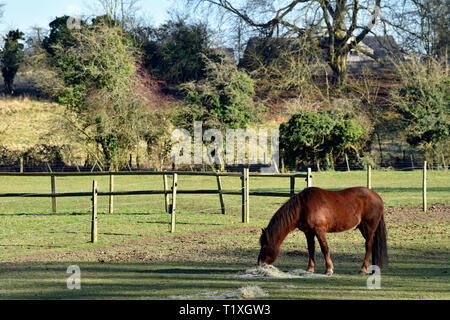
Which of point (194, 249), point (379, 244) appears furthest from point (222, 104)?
point (379, 244)

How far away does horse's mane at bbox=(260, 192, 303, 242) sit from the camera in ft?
26.6

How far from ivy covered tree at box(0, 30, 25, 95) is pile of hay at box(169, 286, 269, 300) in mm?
52240

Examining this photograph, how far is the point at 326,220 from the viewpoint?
820cm

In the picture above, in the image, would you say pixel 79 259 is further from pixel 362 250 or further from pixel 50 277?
pixel 362 250

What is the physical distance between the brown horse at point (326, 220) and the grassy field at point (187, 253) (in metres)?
0.43

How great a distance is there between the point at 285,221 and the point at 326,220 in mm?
591

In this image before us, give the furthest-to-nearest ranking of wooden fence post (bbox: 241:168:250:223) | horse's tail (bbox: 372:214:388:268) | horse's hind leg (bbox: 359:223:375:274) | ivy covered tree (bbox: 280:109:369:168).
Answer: ivy covered tree (bbox: 280:109:369:168) → wooden fence post (bbox: 241:168:250:223) → horse's tail (bbox: 372:214:388:268) → horse's hind leg (bbox: 359:223:375:274)

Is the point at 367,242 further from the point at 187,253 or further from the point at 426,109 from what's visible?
the point at 426,109

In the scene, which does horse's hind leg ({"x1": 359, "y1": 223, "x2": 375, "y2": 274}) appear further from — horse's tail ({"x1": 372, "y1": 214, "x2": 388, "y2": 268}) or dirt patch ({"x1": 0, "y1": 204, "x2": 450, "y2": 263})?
dirt patch ({"x1": 0, "y1": 204, "x2": 450, "y2": 263})

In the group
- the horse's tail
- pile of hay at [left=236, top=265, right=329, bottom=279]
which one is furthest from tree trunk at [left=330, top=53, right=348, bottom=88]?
pile of hay at [left=236, top=265, right=329, bottom=279]

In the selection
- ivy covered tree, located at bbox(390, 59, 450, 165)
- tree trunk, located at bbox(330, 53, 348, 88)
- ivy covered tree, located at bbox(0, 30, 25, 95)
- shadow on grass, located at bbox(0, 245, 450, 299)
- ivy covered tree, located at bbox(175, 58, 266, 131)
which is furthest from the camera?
ivy covered tree, located at bbox(0, 30, 25, 95)

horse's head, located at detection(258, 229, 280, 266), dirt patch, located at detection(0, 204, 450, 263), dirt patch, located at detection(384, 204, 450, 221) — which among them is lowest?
dirt patch, located at detection(0, 204, 450, 263)

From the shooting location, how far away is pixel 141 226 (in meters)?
15.1
